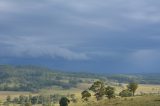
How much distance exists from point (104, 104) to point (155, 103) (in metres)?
25.1

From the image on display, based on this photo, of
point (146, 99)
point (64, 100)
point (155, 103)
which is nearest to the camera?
point (155, 103)

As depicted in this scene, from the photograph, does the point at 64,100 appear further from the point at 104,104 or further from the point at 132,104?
the point at 132,104

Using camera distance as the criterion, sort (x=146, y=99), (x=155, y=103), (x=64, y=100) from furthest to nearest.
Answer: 1. (x=64, y=100)
2. (x=146, y=99)
3. (x=155, y=103)

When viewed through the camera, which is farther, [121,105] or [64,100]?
[64,100]

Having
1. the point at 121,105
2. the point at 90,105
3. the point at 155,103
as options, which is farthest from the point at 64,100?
the point at 155,103

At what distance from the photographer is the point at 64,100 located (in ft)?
644

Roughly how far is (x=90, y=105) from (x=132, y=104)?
954 inches

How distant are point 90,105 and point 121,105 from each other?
788 inches

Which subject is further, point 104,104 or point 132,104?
point 104,104

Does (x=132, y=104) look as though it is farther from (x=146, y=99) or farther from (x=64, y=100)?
(x=64, y=100)

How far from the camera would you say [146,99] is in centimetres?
15450

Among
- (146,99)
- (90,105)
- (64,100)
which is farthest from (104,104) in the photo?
(64,100)

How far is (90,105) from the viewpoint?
538ft

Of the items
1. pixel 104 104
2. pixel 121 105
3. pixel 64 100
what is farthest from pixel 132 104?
pixel 64 100
